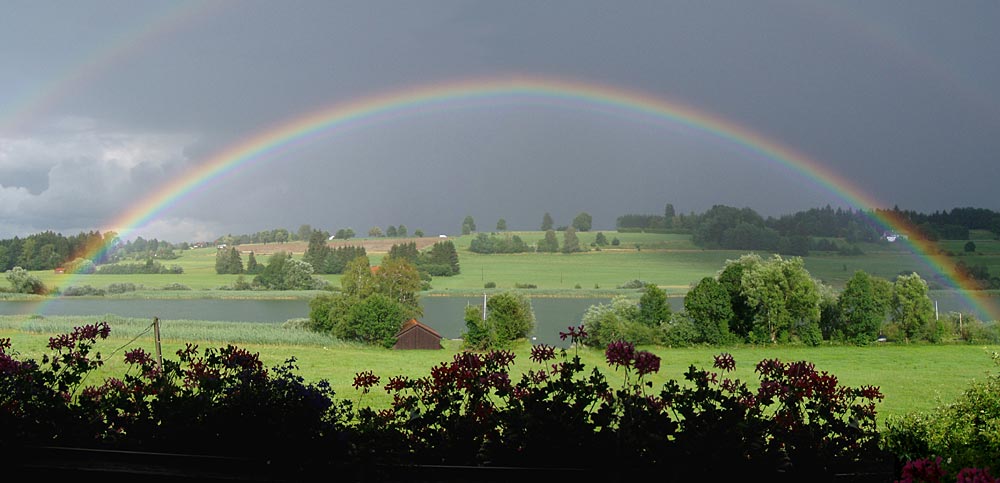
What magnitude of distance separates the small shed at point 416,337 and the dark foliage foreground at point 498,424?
1627 cm

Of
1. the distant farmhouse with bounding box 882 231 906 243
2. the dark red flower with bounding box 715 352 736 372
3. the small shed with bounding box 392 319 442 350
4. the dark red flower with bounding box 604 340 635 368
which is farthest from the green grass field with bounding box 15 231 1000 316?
the dark red flower with bounding box 604 340 635 368

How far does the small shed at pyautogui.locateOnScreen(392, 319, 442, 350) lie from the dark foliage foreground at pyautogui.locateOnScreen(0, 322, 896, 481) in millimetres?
16267

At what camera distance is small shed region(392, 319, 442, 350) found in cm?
1900

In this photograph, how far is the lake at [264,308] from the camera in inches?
708

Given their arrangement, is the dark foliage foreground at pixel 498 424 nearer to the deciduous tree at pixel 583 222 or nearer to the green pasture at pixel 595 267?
the green pasture at pixel 595 267

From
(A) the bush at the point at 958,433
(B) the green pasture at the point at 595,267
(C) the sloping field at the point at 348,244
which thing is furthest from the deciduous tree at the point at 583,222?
(A) the bush at the point at 958,433

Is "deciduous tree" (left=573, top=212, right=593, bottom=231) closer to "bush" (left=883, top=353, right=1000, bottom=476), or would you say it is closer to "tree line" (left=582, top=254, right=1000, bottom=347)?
"tree line" (left=582, top=254, right=1000, bottom=347)

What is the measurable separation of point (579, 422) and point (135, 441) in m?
1.61

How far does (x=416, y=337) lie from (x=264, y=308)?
641 cm

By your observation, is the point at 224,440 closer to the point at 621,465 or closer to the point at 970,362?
the point at 621,465

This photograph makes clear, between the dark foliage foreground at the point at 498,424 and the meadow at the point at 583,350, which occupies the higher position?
the dark foliage foreground at the point at 498,424

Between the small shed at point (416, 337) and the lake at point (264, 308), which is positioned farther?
the small shed at point (416, 337)

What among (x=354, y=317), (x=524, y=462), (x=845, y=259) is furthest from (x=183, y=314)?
(x=845, y=259)

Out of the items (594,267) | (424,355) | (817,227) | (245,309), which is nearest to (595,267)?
(594,267)
